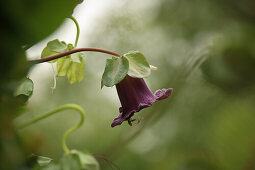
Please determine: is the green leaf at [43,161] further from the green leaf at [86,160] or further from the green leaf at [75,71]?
the green leaf at [75,71]

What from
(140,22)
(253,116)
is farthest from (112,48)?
(253,116)

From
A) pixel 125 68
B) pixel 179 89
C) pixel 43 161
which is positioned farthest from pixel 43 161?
pixel 179 89

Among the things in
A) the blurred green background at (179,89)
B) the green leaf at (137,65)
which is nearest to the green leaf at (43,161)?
the green leaf at (137,65)

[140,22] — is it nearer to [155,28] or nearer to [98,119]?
[155,28]

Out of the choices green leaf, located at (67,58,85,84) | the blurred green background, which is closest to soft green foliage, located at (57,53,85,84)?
green leaf, located at (67,58,85,84)

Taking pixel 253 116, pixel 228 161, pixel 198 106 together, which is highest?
pixel 253 116

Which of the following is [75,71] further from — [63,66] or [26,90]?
[26,90]

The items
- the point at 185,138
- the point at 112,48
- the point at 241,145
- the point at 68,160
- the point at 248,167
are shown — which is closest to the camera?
the point at 68,160

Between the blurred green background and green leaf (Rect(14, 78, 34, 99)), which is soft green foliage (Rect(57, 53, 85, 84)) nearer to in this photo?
green leaf (Rect(14, 78, 34, 99))
